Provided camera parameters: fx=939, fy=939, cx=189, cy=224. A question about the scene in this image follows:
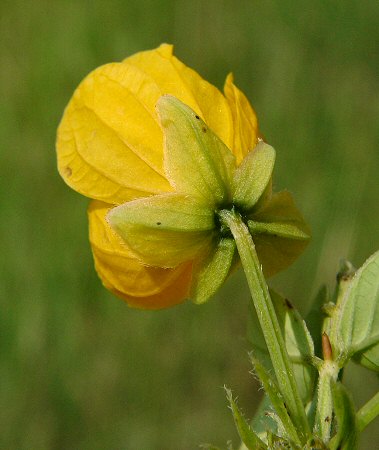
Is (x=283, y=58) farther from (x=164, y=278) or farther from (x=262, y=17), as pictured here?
(x=164, y=278)

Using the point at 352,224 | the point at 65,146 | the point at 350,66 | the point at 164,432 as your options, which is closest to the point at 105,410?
the point at 164,432

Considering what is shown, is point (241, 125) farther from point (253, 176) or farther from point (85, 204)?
point (85, 204)

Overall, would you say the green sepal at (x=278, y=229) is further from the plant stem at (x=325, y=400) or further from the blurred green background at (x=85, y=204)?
the blurred green background at (x=85, y=204)

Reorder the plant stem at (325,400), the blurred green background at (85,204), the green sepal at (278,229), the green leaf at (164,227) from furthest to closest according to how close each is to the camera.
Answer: the blurred green background at (85,204) < the green sepal at (278,229) < the green leaf at (164,227) < the plant stem at (325,400)

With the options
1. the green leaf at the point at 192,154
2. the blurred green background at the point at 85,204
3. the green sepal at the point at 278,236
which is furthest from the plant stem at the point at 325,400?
the blurred green background at the point at 85,204

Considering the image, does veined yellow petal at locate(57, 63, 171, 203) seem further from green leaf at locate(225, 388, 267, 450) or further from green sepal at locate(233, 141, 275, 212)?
green leaf at locate(225, 388, 267, 450)

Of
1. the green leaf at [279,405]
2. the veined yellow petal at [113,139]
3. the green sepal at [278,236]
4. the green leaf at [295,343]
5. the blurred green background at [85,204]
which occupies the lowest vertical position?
the blurred green background at [85,204]

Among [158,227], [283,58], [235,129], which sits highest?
[235,129]

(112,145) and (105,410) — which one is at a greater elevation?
(112,145)
